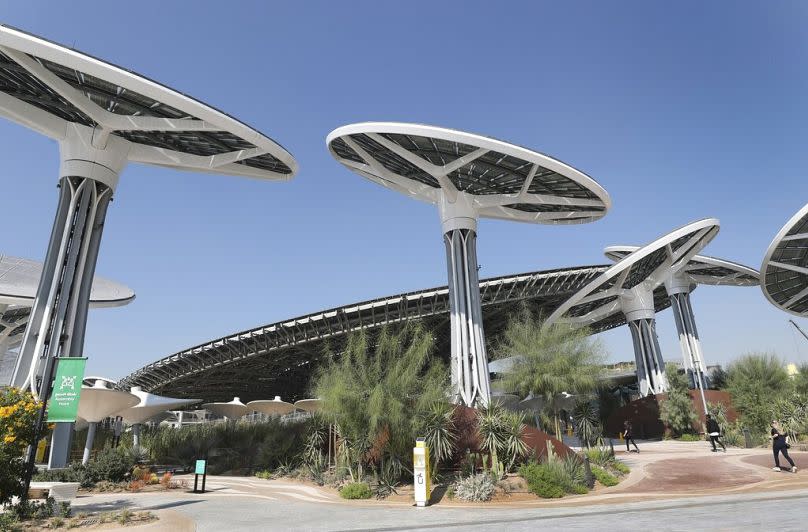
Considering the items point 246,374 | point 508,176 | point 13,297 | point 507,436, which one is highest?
point 508,176

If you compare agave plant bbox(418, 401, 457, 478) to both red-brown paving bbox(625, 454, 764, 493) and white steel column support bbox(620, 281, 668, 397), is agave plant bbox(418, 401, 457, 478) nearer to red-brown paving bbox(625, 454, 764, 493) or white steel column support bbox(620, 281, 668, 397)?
red-brown paving bbox(625, 454, 764, 493)

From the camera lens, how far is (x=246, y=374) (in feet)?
202

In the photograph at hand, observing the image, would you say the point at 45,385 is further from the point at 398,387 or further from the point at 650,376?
the point at 650,376

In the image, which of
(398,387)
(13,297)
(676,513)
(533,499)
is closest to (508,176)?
(398,387)

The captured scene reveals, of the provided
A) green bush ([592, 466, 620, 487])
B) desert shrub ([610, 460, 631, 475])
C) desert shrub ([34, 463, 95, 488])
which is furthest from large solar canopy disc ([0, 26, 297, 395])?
desert shrub ([610, 460, 631, 475])

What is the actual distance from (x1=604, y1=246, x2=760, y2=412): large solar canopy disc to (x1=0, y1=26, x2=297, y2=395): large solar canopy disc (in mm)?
42362

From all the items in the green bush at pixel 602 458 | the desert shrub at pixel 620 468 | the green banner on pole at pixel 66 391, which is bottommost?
the desert shrub at pixel 620 468

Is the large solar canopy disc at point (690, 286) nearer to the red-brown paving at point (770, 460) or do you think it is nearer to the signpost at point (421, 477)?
the red-brown paving at point (770, 460)

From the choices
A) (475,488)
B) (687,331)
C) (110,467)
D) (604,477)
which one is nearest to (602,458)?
(604,477)

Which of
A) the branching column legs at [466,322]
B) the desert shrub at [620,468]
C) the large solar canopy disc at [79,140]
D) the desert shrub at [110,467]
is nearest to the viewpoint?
the desert shrub at [620,468]

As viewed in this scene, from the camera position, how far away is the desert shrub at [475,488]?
15.8 metres

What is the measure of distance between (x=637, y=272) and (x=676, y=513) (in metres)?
37.9

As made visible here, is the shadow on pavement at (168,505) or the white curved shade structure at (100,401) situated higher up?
the white curved shade structure at (100,401)

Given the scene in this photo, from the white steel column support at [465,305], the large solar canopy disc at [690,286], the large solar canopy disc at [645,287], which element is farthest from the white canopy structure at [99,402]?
the large solar canopy disc at [690,286]
